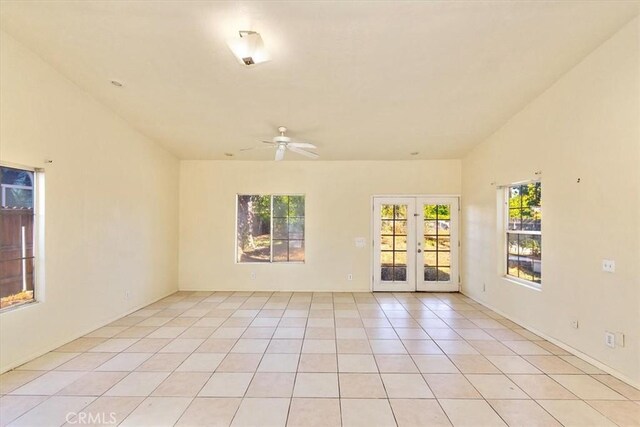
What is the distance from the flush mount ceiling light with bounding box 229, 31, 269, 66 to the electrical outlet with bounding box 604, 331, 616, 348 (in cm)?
422

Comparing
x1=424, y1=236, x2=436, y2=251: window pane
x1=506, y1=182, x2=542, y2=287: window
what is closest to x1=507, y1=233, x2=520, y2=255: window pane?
x1=506, y1=182, x2=542, y2=287: window

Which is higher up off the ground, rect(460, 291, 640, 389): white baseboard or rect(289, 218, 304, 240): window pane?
rect(289, 218, 304, 240): window pane

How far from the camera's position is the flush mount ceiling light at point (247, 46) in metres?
2.54

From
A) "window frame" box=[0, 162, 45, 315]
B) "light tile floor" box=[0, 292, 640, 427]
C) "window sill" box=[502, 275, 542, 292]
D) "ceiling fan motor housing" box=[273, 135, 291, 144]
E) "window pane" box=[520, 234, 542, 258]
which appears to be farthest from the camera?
"ceiling fan motor housing" box=[273, 135, 291, 144]

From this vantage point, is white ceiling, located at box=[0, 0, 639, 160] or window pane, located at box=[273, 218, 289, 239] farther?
window pane, located at box=[273, 218, 289, 239]

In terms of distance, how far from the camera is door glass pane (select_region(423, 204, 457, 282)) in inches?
247

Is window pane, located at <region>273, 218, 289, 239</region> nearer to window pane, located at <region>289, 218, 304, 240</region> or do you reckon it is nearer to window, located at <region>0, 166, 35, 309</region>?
window pane, located at <region>289, 218, 304, 240</region>

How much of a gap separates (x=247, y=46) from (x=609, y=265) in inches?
156

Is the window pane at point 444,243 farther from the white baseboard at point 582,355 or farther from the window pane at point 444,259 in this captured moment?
the white baseboard at point 582,355

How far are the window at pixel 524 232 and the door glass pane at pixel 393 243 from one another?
77.5 inches

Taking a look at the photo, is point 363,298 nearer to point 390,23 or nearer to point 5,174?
point 390,23

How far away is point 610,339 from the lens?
2.87m

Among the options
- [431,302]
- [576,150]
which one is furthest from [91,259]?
[576,150]

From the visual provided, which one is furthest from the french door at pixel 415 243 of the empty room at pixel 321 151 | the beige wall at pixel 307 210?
the empty room at pixel 321 151
